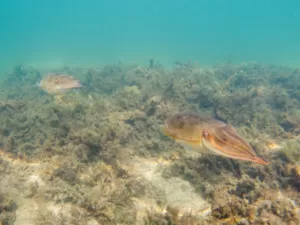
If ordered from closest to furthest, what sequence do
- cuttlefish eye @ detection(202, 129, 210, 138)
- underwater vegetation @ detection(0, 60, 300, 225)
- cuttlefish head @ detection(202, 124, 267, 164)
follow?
cuttlefish head @ detection(202, 124, 267, 164) → cuttlefish eye @ detection(202, 129, 210, 138) → underwater vegetation @ detection(0, 60, 300, 225)

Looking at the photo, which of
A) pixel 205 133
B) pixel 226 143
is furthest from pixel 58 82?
pixel 226 143

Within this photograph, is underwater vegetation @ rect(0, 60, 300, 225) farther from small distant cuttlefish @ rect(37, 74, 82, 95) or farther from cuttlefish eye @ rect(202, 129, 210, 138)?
cuttlefish eye @ rect(202, 129, 210, 138)

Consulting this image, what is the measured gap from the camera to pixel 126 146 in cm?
543

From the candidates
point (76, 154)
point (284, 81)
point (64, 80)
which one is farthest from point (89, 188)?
point (284, 81)

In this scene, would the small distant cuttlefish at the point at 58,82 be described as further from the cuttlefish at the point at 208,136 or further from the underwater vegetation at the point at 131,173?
the cuttlefish at the point at 208,136

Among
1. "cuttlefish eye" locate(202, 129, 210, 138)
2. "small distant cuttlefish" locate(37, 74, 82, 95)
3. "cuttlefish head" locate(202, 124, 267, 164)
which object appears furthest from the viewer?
"small distant cuttlefish" locate(37, 74, 82, 95)

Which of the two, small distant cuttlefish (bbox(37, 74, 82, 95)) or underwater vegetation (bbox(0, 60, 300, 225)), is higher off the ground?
small distant cuttlefish (bbox(37, 74, 82, 95))

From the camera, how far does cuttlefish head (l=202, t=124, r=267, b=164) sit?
223 centimetres

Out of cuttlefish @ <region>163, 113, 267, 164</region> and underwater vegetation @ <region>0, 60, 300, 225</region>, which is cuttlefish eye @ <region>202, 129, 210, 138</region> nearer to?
cuttlefish @ <region>163, 113, 267, 164</region>

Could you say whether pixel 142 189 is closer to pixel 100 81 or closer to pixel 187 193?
pixel 187 193

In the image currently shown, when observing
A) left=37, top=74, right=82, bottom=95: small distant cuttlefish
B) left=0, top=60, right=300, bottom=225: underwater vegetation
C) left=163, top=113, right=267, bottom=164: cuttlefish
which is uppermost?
left=163, top=113, right=267, bottom=164: cuttlefish

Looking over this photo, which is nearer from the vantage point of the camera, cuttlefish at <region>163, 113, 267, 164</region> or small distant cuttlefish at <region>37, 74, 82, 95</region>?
cuttlefish at <region>163, 113, 267, 164</region>

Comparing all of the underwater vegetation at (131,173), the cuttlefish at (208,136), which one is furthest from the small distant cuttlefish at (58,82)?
the cuttlefish at (208,136)

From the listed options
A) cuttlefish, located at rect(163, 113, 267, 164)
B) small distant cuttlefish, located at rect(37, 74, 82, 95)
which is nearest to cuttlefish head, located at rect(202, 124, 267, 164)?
cuttlefish, located at rect(163, 113, 267, 164)
